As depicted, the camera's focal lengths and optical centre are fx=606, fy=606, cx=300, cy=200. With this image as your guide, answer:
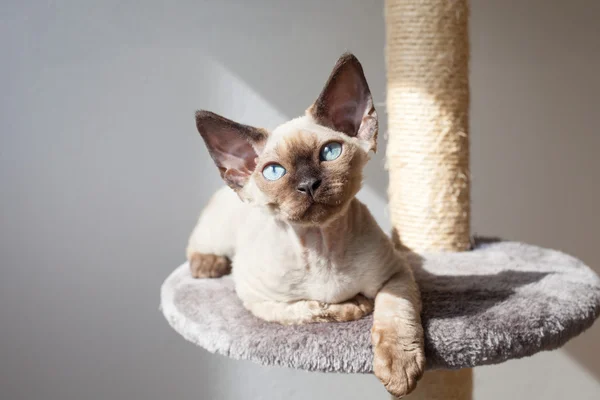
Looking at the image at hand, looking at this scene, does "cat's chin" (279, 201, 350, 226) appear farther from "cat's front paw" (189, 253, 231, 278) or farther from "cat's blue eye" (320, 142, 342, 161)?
"cat's front paw" (189, 253, 231, 278)

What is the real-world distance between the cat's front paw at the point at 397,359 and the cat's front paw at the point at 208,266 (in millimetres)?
471

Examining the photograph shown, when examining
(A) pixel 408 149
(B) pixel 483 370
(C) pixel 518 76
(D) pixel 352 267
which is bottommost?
(B) pixel 483 370

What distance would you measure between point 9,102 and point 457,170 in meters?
1.12

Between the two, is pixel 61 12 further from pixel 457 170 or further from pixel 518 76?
pixel 518 76

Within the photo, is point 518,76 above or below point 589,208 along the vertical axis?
above

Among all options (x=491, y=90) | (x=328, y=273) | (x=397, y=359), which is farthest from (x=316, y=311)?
(x=491, y=90)

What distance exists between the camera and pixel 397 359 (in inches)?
30.8

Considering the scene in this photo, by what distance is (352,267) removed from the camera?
917 mm

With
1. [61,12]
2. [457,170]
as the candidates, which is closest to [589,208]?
[457,170]

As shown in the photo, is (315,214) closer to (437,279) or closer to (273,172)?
(273,172)

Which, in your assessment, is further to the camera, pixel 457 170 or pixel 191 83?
pixel 191 83

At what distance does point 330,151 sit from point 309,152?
32 mm

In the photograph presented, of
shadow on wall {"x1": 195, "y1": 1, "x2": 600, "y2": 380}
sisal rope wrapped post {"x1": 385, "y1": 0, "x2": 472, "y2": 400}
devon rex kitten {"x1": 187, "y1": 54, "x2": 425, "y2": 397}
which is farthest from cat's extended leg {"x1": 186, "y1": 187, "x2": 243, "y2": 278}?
shadow on wall {"x1": 195, "y1": 1, "x2": 600, "y2": 380}

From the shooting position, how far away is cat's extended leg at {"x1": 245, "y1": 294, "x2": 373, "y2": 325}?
92 centimetres
